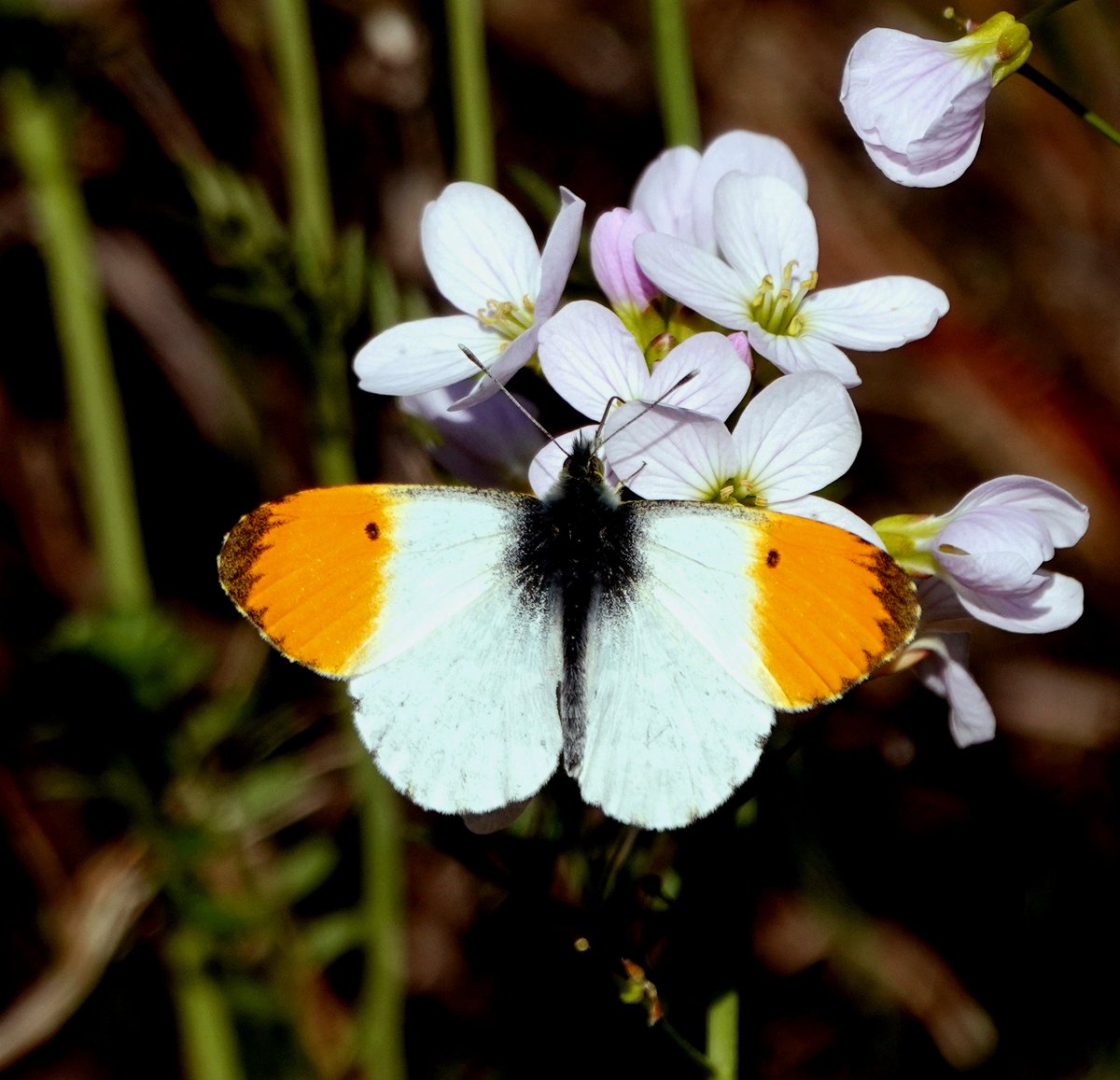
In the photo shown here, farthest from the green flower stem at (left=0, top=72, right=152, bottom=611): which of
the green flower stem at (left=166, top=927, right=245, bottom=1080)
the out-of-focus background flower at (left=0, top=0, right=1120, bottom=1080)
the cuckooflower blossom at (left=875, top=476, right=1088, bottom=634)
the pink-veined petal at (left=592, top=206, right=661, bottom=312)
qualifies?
the cuckooflower blossom at (left=875, top=476, right=1088, bottom=634)

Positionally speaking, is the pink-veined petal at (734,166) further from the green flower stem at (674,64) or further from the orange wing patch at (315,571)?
the orange wing patch at (315,571)

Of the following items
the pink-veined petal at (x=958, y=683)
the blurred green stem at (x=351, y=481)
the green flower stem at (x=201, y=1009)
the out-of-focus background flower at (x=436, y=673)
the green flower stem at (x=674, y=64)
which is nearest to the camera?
the pink-veined petal at (x=958, y=683)

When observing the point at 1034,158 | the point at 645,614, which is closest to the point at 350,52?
the point at 1034,158

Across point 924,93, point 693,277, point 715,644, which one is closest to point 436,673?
point 715,644

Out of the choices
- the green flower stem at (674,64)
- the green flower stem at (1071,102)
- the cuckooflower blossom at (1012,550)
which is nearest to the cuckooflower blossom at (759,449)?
→ the cuckooflower blossom at (1012,550)

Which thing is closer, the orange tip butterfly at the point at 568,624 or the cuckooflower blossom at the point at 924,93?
the orange tip butterfly at the point at 568,624

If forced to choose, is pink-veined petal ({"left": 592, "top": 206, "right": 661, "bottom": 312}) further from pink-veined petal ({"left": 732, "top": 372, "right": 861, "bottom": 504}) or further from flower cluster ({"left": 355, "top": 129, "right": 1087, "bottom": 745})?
pink-veined petal ({"left": 732, "top": 372, "right": 861, "bottom": 504})
